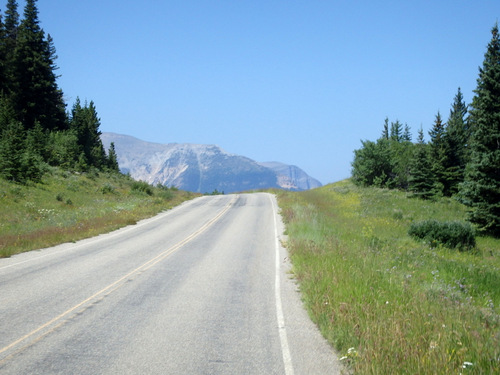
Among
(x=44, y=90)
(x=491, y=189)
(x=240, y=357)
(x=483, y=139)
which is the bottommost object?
(x=240, y=357)

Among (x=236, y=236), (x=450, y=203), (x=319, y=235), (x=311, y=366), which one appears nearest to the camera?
(x=311, y=366)

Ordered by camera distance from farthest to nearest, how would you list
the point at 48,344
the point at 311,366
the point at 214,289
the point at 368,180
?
the point at 368,180 < the point at 214,289 < the point at 48,344 < the point at 311,366

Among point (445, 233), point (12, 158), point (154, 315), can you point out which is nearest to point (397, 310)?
point (154, 315)

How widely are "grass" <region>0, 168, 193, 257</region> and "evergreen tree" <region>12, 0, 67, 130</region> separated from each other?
12.1 meters

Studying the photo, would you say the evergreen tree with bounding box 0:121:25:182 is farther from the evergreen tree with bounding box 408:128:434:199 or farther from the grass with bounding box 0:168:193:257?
the evergreen tree with bounding box 408:128:434:199

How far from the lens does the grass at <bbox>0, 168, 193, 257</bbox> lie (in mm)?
15745

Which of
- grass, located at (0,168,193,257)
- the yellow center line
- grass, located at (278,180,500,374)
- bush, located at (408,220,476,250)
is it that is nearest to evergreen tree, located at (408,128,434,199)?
bush, located at (408,220,476,250)

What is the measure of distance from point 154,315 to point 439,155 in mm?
44103

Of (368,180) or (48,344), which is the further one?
(368,180)

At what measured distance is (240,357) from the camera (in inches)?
208

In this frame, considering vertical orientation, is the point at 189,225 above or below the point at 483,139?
below

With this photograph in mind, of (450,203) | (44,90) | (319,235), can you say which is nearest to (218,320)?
(319,235)

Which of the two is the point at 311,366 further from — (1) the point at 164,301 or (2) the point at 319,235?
(2) the point at 319,235

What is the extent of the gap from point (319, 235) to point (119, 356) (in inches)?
410
